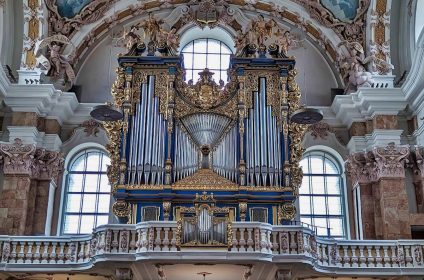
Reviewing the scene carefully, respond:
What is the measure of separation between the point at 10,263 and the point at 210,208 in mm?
5128

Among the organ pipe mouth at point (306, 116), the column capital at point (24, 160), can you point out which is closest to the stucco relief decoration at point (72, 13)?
the column capital at point (24, 160)

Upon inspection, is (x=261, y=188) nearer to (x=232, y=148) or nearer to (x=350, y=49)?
(x=232, y=148)

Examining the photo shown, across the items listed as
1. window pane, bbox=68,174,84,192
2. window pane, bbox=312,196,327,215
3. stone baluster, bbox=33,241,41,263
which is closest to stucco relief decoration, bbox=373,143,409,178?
window pane, bbox=312,196,327,215

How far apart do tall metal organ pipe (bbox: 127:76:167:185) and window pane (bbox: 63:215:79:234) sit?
11.9ft

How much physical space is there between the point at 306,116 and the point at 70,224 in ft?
26.4

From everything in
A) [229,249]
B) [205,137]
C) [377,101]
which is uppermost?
[377,101]

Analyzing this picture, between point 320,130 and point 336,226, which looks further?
point 320,130

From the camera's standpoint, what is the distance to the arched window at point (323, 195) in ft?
66.2

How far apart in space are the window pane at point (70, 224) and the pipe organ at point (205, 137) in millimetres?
3357

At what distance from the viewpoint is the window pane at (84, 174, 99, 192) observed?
20453 millimetres

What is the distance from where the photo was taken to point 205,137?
59.5 ft

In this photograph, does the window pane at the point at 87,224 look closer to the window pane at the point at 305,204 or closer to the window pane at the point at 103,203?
the window pane at the point at 103,203

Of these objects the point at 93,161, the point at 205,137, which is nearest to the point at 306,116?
the point at 205,137

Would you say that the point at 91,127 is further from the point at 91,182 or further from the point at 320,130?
the point at 320,130
